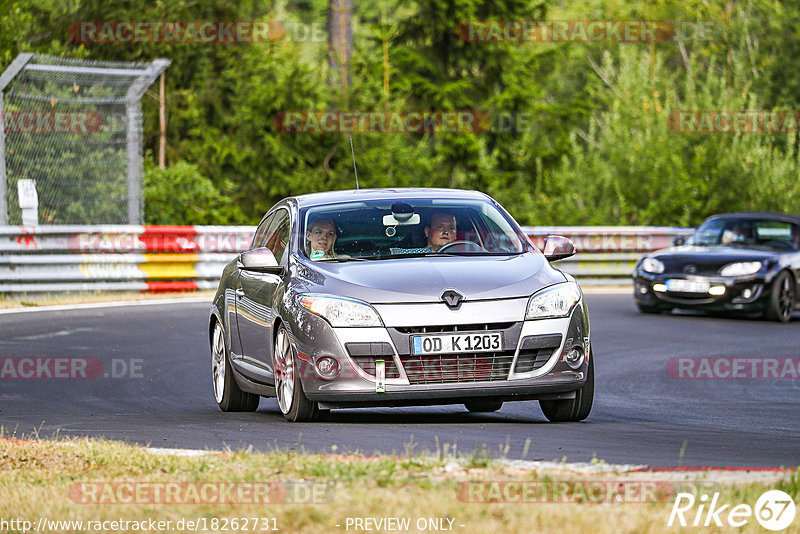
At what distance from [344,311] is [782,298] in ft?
37.5

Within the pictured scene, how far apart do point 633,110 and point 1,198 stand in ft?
56.2

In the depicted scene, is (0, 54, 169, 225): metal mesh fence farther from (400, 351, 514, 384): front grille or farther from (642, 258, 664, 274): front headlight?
(400, 351, 514, 384): front grille

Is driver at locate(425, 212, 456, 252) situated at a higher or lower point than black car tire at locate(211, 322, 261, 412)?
higher

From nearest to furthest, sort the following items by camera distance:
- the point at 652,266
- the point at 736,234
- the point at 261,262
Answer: the point at 261,262 < the point at 652,266 < the point at 736,234

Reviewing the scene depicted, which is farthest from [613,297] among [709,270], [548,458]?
[548,458]

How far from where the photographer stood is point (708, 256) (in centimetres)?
1864

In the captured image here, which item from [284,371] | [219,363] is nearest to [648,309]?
[219,363]

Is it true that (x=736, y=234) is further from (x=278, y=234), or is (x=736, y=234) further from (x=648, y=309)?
(x=278, y=234)

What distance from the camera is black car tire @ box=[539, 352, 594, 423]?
885 centimetres

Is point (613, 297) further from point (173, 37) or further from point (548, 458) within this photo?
point (548, 458)

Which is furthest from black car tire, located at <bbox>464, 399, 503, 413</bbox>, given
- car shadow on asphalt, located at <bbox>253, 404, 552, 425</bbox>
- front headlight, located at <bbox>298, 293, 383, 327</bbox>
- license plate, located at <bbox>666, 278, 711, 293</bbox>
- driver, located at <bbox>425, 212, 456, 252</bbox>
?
license plate, located at <bbox>666, 278, 711, 293</bbox>

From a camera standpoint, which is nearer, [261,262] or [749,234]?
[261,262]

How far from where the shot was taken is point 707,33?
49906mm

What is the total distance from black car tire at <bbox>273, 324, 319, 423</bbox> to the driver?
45.0 inches
